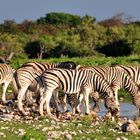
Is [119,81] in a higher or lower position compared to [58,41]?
lower

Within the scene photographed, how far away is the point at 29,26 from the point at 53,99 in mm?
63396

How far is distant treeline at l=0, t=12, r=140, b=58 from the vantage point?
57.0 metres

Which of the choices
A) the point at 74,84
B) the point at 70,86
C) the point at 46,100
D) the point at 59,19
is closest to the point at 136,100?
the point at 74,84

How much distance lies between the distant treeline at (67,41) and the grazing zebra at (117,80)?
107 ft

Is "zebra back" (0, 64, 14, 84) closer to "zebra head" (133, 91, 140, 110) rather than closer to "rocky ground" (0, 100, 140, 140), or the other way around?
"zebra head" (133, 91, 140, 110)

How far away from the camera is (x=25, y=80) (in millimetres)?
17047

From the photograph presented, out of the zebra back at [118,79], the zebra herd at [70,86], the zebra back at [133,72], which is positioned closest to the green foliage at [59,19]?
the zebra back at [133,72]

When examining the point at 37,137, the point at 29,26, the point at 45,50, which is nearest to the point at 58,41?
the point at 45,50

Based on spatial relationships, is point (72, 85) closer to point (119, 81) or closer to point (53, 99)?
point (53, 99)

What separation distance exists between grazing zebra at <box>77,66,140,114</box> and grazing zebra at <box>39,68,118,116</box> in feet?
2.72

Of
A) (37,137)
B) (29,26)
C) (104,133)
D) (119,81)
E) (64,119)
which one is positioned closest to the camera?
(37,137)

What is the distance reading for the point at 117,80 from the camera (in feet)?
61.1

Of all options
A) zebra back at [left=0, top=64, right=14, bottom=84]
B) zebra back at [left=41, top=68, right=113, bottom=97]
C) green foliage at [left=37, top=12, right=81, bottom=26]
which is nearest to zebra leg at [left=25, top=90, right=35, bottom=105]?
zebra back at [left=0, top=64, right=14, bottom=84]

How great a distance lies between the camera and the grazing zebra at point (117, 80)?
17.6 m
